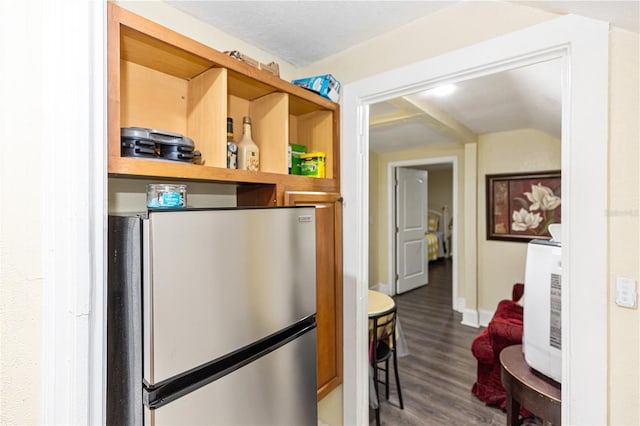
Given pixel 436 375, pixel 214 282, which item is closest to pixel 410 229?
pixel 436 375

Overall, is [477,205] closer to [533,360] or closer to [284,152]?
[533,360]

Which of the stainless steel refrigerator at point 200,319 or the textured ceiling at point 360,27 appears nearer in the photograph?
the stainless steel refrigerator at point 200,319

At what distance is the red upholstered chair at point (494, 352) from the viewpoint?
2.15m

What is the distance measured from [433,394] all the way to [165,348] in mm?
2333

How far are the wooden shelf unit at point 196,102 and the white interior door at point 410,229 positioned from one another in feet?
11.8

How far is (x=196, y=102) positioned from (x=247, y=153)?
12.1 inches

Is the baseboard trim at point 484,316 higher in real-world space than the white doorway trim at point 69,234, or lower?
lower

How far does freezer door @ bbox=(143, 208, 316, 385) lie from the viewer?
2.68 feet

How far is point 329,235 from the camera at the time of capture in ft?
5.71

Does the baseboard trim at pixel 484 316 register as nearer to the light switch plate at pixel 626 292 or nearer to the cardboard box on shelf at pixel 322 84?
the light switch plate at pixel 626 292

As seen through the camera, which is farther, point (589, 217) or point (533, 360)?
point (533, 360)

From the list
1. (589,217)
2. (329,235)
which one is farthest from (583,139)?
(329,235)

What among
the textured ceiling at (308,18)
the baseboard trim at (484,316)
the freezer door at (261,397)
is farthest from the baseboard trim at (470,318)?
the textured ceiling at (308,18)

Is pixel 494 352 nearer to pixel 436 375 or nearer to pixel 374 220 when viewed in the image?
pixel 436 375
